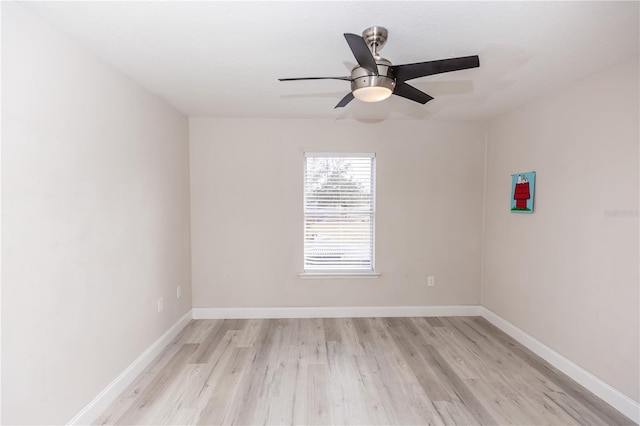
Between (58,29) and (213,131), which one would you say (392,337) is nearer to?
(213,131)

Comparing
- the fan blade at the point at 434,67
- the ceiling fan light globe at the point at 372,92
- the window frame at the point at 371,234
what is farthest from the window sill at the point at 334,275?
the fan blade at the point at 434,67

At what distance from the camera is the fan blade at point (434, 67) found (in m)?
1.50

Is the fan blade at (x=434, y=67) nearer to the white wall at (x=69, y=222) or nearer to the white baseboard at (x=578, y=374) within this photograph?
the white wall at (x=69, y=222)

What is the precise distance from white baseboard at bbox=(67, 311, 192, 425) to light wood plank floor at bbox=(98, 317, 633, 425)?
6 cm

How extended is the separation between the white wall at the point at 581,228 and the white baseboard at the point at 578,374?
49 millimetres

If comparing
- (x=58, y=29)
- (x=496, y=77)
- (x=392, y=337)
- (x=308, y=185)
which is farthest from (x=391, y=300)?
(x=58, y=29)

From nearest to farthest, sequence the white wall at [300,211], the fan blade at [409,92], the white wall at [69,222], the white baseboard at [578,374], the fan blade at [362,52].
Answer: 1. the fan blade at [362,52]
2. the white wall at [69,222]
3. the fan blade at [409,92]
4. the white baseboard at [578,374]
5. the white wall at [300,211]

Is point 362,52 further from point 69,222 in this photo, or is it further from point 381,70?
point 69,222

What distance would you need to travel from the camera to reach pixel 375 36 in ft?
5.57

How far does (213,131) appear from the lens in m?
3.57

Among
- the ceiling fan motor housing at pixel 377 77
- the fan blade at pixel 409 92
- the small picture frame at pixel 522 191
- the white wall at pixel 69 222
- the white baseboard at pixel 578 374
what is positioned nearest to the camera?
the white wall at pixel 69 222

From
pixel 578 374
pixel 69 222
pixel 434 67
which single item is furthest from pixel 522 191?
pixel 69 222

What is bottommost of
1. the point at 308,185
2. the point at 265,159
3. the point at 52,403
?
the point at 52,403

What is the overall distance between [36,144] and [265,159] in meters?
2.25
